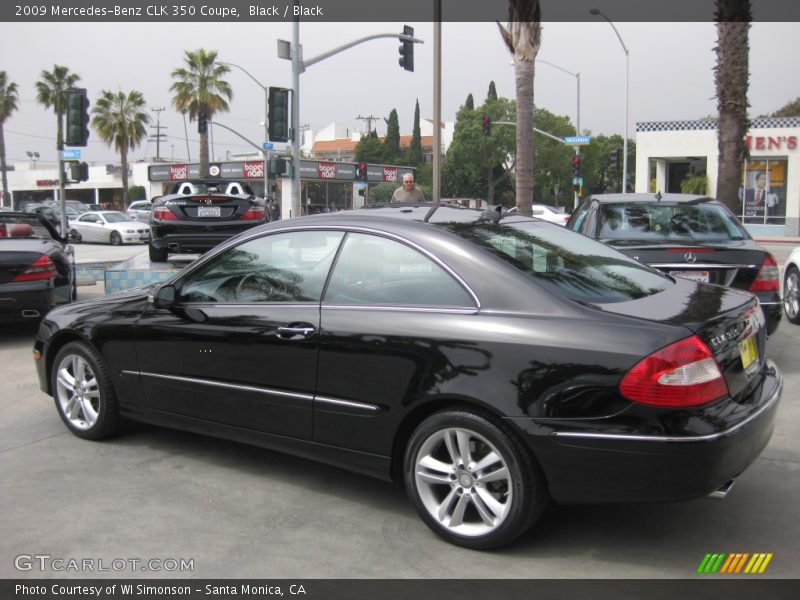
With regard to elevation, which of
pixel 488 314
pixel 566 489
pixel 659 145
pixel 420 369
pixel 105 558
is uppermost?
pixel 659 145

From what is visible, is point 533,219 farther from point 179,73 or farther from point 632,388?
point 179,73

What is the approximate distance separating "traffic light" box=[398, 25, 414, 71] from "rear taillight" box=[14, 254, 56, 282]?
13228 mm

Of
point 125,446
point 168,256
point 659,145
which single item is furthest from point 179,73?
point 125,446

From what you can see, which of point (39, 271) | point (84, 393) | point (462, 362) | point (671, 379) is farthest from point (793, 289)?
point (39, 271)

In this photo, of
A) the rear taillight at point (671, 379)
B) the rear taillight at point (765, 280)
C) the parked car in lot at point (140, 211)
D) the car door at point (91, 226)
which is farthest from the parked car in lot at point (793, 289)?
the parked car in lot at point (140, 211)

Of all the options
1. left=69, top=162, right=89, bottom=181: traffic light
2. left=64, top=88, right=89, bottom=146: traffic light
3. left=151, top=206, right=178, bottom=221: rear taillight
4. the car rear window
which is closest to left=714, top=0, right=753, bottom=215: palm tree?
left=151, top=206, right=178, bottom=221: rear taillight

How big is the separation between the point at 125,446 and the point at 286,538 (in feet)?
6.01

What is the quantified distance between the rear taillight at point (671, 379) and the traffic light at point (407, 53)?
17.9 m

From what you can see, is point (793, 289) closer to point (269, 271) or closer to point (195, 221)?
point (269, 271)

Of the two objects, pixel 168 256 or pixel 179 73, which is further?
pixel 179 73

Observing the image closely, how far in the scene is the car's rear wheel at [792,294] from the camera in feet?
30.1

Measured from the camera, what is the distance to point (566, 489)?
323 centimetres

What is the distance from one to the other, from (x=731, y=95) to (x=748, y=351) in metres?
10.9

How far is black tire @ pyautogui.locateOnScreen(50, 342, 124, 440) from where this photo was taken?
4.94 meters
